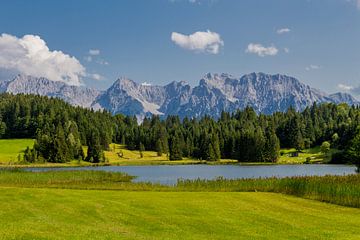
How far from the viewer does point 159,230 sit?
85.9 ft

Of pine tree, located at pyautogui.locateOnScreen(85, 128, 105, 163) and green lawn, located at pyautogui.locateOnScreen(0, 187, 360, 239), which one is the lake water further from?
pine tree, located at pyautogui.locateOnScreen(85, 128, 105, 163)

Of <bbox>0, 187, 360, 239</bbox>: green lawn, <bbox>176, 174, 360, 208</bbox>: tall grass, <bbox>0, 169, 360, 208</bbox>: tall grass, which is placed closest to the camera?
<bbox>0, 187, 360, 239</bbox>: green lawn

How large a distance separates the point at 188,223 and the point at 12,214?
1171cm

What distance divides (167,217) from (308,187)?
68.9 ft

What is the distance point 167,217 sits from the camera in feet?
99.0

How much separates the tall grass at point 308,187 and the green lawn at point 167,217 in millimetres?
2702

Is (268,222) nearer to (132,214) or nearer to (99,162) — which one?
(132,214)

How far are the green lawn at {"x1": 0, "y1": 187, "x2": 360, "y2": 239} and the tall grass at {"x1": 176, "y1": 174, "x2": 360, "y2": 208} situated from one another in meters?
2.70

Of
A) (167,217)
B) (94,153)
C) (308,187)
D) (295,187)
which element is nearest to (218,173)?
(295,187)

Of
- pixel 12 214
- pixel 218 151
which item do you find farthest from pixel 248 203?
pixel 218 151

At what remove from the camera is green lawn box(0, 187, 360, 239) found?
25.2 meters

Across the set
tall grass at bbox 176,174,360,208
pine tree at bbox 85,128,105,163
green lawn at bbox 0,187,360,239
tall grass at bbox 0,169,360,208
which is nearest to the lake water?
tall grass at bbox 0,169,360,208

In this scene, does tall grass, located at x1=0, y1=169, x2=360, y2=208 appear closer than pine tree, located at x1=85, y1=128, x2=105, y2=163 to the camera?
Yes

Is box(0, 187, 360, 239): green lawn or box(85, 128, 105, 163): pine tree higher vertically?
box(85, 128, 105, 163): pine tree
